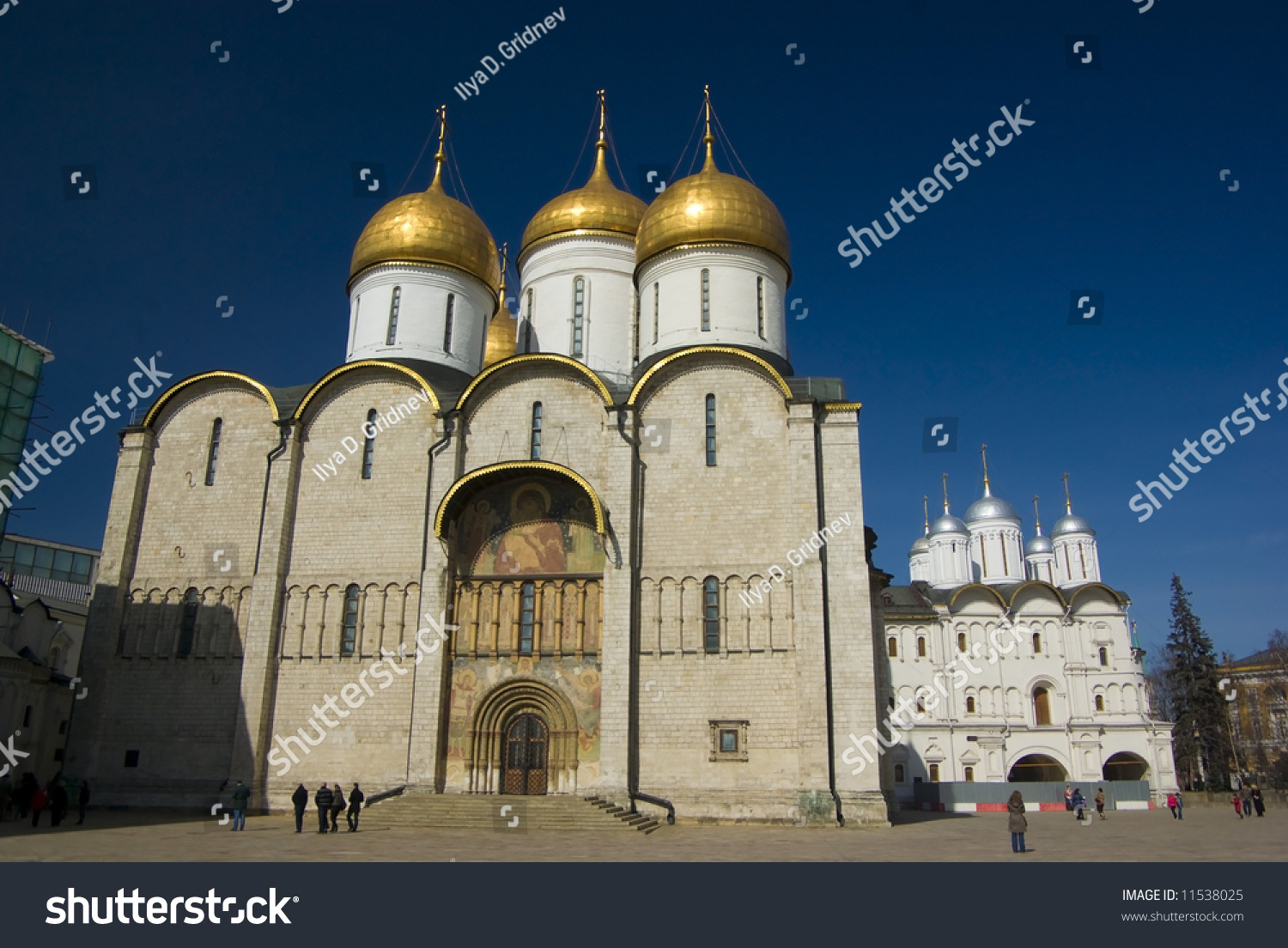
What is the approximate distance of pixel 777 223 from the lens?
67.3ft

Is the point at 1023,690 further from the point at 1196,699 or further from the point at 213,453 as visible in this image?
the point at 213,453

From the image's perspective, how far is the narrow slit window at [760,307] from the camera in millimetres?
19734

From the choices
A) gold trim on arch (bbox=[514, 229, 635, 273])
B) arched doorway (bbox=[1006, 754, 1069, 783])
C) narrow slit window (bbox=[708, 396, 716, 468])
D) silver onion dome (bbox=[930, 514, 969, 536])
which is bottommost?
arched doorway (bbox=[1006, 754, 1069, 783])

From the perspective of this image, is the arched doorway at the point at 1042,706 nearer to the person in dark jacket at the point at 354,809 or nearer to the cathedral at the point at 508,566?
the cathedral at the point at 508,566

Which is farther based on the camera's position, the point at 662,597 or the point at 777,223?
the point at 777,223

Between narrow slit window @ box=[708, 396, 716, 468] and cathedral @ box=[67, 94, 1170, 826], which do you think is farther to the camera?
narrow slit window @ box=[708, 396, 716, 468]

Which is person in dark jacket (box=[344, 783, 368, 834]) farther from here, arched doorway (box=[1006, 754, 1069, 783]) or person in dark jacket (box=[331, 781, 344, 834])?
arched doorway (box=[1006, 754, 1069, 783])

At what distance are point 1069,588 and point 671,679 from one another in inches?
1217

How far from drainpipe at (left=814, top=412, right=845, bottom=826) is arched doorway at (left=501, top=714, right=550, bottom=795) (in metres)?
4.93

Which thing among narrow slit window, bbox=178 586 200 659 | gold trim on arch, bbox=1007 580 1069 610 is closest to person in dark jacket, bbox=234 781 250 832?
narrow slit window, bbox=178 586 200 659

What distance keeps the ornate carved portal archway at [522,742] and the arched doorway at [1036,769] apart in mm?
22792

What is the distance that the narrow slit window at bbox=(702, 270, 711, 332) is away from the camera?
19.6 m
